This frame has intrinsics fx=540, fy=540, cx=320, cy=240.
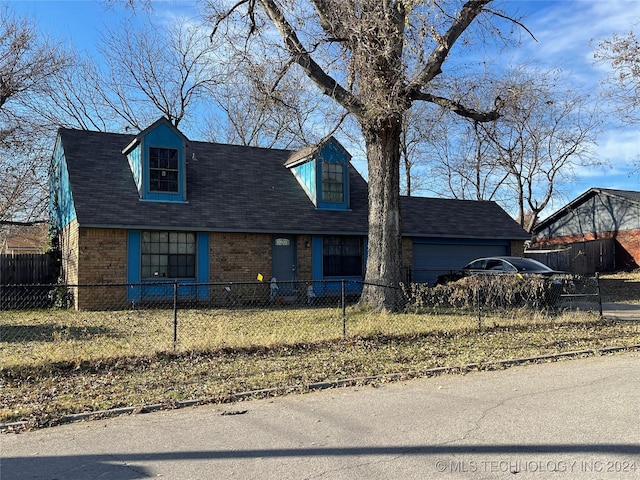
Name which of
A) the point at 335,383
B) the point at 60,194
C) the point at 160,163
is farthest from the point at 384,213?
the point at 60,194

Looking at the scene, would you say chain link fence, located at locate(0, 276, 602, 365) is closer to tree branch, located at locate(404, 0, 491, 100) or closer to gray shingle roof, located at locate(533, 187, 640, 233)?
tree branch, located at locate(404, 0, 491, 100)

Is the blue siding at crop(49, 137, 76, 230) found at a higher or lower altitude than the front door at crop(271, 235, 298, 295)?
higher

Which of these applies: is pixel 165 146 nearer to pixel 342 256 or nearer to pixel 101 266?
pixel 101 266

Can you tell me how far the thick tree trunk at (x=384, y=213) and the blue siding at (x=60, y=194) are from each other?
858 centimetres

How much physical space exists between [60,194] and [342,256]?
9.95 m

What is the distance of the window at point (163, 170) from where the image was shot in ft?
55.7

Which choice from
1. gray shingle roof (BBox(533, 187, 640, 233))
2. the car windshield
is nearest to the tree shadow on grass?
the car windshield

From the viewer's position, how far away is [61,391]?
22.7ft

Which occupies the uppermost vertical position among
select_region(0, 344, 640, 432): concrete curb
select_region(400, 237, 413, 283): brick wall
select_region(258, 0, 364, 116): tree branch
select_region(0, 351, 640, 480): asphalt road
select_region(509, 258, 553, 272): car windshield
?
select_region(258, 0, 364, 116): tree branch

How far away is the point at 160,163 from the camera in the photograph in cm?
1714

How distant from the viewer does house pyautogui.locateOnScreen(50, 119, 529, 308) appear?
51.8ft

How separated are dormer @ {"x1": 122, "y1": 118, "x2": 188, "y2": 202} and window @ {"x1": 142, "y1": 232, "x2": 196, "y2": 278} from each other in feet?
4.14

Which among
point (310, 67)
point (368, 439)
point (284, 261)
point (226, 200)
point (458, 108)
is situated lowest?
point (368, 439)

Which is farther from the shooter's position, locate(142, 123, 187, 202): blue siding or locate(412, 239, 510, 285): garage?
locate(412, 239, 510, 285): garage
